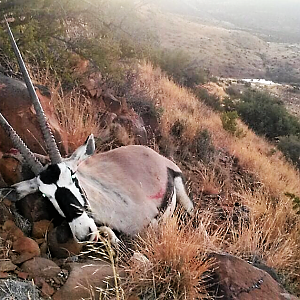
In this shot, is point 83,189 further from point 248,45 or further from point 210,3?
point 210,3

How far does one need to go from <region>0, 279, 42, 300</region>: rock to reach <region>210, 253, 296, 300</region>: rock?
136cm

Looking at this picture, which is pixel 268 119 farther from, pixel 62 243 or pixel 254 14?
pixel 254 14

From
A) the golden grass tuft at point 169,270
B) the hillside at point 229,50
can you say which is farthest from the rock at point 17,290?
the hillside at point 229,50

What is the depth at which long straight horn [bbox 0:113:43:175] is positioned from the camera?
3.72m

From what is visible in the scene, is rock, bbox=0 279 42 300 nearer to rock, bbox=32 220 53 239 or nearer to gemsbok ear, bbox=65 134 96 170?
rock, bbox=32 220 53 239

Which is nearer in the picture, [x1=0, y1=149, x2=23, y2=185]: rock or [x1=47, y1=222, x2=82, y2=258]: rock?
[x1=47, y1=222, x2=82, y2=258]: rock

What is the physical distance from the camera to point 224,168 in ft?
24.8

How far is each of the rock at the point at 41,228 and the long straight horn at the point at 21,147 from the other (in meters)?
0.44

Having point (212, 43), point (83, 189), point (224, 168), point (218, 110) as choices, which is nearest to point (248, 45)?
point (212, 43)

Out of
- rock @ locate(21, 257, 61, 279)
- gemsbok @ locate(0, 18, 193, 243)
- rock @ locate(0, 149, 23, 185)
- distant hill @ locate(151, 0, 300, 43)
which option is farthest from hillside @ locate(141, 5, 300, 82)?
rock @ locate(21, 257, 61, 279)

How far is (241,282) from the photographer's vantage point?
136 inches

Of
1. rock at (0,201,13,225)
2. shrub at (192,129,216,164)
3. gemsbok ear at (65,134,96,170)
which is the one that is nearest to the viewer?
rock at (0,201,13,225)

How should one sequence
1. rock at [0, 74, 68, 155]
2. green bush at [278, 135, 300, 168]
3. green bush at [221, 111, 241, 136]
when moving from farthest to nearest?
green bush at [278, 135, 300, 168] → green bush at [221, 111, 241, 136] → rock at [0, 74, 68, 155]

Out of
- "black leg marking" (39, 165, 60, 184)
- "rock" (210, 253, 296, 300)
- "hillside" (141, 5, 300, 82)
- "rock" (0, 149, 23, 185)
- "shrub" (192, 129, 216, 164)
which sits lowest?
"hillside" (141, 5, 300, 82)
